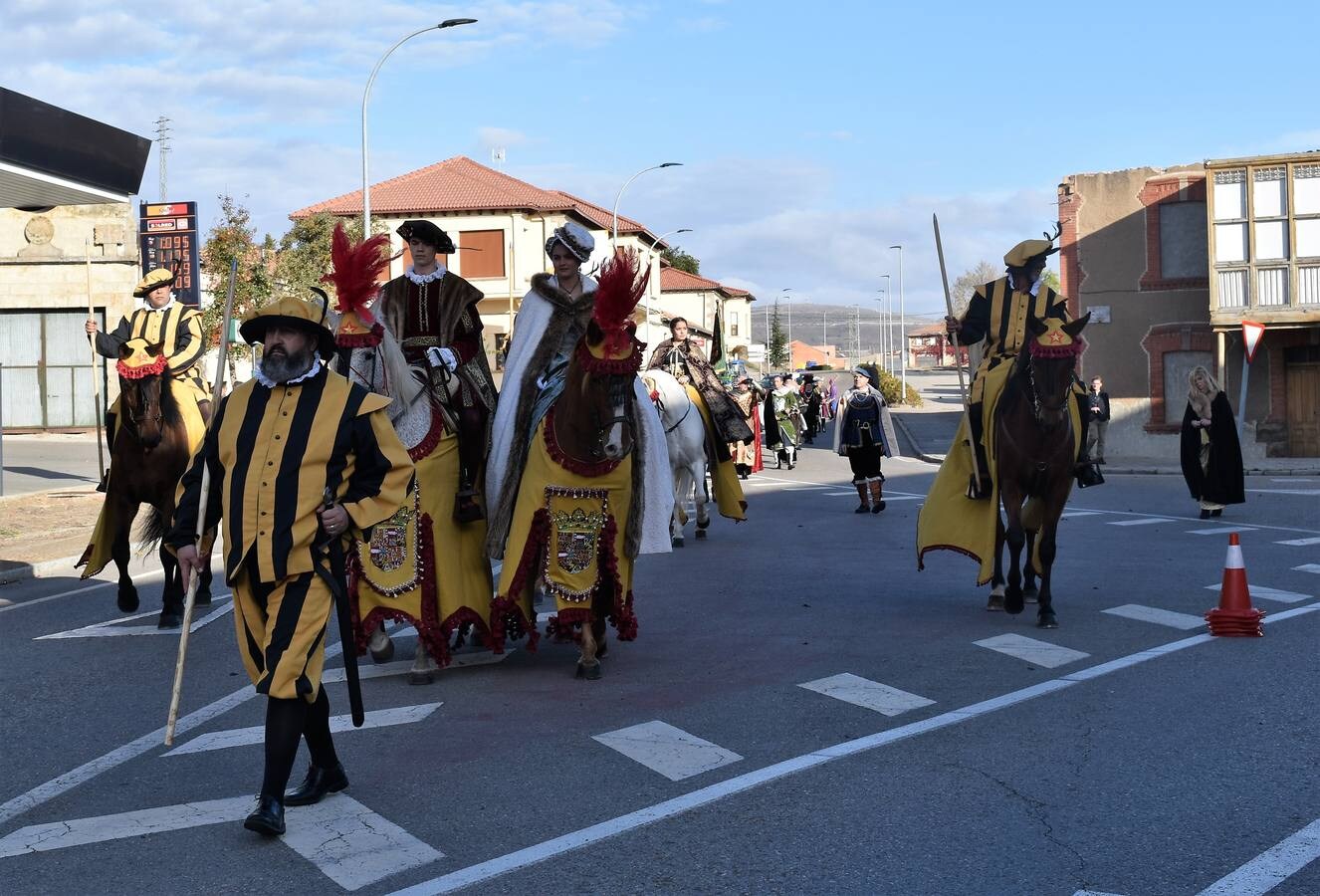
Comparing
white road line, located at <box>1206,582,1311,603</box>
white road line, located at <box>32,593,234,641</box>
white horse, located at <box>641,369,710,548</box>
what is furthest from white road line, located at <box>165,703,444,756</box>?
white horse, located at <box>641,369,710,548</box>

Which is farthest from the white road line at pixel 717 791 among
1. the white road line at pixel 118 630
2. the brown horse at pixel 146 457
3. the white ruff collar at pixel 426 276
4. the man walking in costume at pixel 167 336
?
the man walking in costume at pixel 167 336

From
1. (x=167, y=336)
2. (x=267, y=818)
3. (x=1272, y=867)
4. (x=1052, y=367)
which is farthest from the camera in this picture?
(x=167, y=336)

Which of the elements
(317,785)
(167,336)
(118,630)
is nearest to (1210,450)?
(167,336)

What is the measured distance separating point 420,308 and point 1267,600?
6.91m

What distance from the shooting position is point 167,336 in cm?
1050

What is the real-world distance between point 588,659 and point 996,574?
384 cm

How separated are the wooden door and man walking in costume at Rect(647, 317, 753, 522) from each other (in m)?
23.9

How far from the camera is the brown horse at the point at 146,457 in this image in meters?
10.3

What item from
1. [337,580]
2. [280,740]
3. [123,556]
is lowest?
[280,740]

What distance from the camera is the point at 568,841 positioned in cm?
527

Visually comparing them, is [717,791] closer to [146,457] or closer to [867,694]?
[867,694]

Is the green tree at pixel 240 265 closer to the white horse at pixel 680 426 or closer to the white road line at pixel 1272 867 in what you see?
the white horse at pixel 680 426

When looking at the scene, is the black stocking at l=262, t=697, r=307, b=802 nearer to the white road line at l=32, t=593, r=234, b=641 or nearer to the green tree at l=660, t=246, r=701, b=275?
the white road line at l=32, t=593, r=234, b=641

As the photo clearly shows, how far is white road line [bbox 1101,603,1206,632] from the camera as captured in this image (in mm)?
9844
